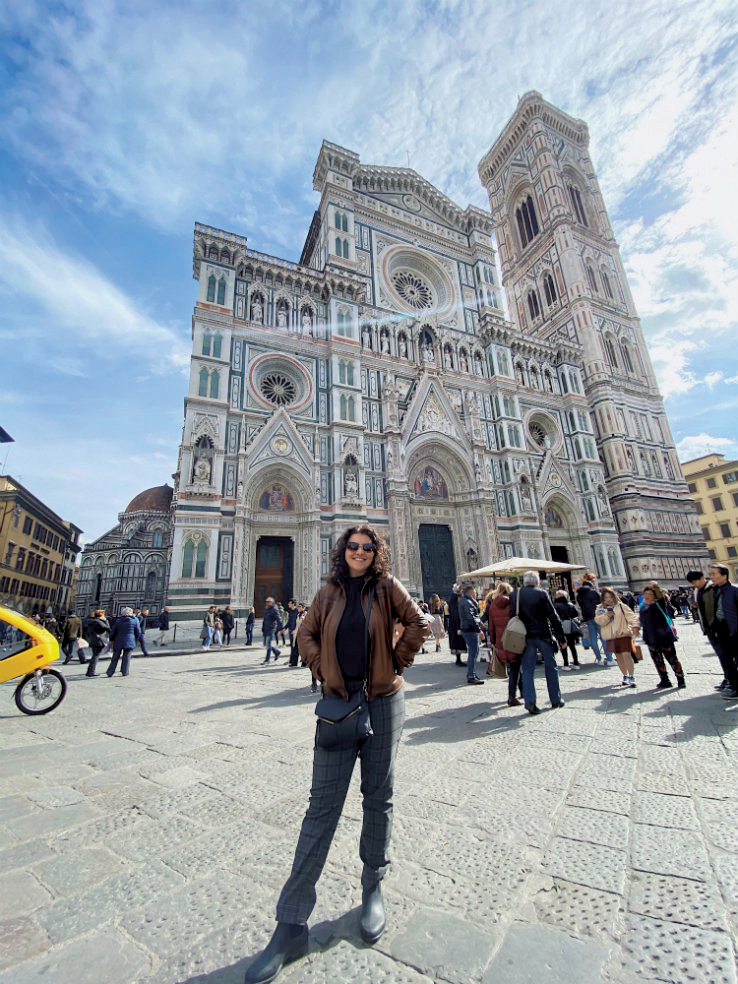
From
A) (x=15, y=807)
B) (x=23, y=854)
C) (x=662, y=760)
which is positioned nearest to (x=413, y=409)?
(x=662, y=760)

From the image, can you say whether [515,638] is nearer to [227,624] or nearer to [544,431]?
[227,624]

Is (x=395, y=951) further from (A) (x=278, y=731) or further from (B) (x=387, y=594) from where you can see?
(A) (x=278, y=731)

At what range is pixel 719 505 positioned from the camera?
38.3 m

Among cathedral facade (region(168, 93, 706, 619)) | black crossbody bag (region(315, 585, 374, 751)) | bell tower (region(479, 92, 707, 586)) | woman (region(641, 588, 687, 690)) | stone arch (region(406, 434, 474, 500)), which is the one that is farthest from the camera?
bell tower (region(479, 92, 707, 586))

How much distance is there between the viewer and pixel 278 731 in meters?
4.37

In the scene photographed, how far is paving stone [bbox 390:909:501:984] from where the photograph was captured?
144 cm

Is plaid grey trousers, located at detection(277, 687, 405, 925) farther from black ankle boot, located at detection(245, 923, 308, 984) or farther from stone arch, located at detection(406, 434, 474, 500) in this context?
stone arch, located at detection(406, 434, 474, 500)

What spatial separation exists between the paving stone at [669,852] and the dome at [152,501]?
117 feet

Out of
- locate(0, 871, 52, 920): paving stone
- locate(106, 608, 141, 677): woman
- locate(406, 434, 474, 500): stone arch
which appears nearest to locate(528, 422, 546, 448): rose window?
locate(406, 434, 474, 500): stone arch

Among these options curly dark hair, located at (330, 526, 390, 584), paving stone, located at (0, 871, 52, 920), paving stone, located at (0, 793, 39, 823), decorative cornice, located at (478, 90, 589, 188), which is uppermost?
decorative cornice, located at (478, 90, 589, 188)

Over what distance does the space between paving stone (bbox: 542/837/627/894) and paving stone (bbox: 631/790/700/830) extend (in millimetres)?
435

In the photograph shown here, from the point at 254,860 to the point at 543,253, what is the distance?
131 ft

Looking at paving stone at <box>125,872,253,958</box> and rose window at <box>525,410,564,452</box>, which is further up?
rose window at <box>525,410,564,452</box>

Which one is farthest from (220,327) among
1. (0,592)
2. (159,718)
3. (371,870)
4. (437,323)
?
(0,592)
